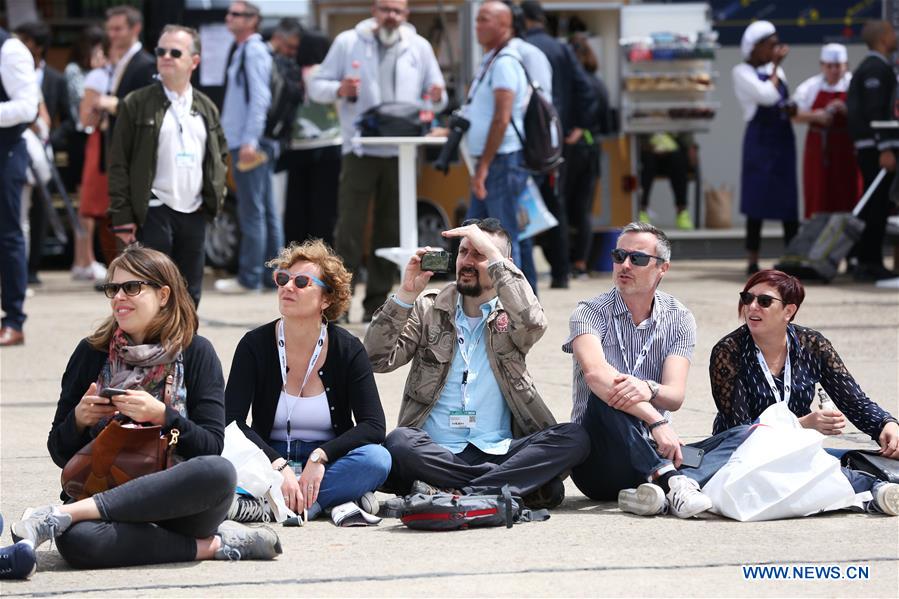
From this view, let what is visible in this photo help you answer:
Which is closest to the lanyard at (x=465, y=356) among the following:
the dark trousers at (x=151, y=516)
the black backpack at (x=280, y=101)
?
the dark trousers at (x=151, y=516)

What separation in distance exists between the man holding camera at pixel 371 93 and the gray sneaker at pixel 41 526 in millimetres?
5537

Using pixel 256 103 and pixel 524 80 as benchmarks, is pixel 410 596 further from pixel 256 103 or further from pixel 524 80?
pixel 256 103

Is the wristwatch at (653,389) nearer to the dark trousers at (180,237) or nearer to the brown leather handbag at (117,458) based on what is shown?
the brown leather handbag at (117,458)

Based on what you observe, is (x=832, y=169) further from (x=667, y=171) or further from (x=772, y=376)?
(x=772, y=376)

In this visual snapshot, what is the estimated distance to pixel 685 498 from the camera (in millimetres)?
5367

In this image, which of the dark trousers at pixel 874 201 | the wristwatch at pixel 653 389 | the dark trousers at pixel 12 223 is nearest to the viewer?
the wristwatch at pixel 653 389

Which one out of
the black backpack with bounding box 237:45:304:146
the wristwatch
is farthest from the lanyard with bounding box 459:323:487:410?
the black backpack with bounding box 237:45:304:146

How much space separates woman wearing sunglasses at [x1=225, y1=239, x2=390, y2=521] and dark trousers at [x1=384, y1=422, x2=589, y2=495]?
101 millimetres

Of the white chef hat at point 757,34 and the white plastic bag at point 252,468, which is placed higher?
the white chef hat at point 757,34

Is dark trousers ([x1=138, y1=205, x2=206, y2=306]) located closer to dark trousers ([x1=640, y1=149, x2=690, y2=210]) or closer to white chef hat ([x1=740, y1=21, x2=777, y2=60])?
white chef hat ([x1=740, y1=21, x2=777, y2=60])

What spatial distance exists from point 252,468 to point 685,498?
1.48 meters

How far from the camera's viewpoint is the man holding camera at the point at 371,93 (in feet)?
33.3

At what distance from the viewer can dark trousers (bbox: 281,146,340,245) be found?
39.8 feet

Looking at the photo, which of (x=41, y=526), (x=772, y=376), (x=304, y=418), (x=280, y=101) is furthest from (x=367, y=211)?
(x=41, y=526)
